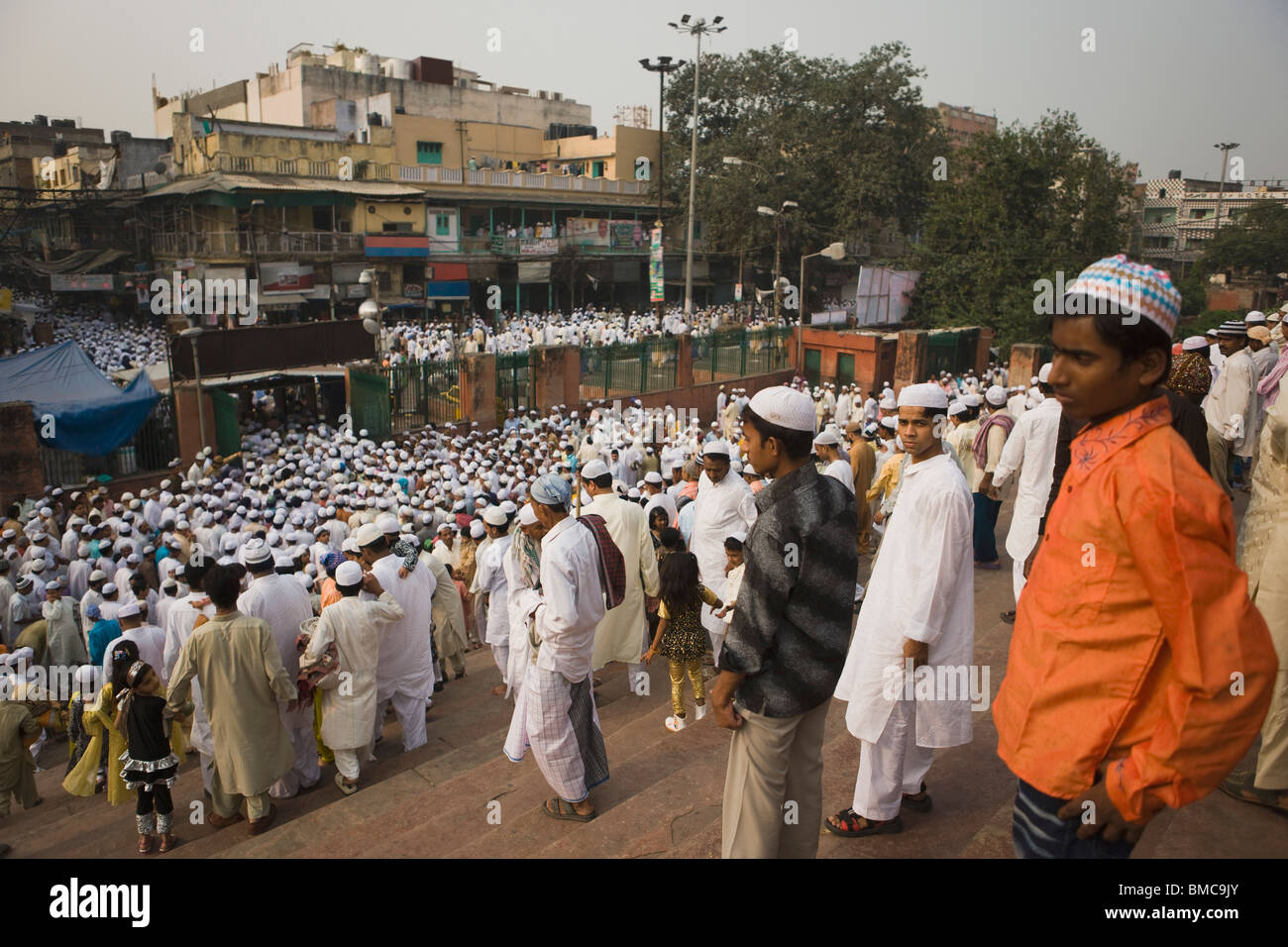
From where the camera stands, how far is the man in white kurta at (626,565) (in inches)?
202

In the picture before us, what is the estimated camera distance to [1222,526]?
63.1 inches

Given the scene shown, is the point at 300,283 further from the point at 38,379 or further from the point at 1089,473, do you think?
the point at 1089,473

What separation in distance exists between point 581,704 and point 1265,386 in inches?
165

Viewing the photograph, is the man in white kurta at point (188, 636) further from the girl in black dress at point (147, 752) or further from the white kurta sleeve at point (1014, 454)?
the white kurta sleeve at point (1014, 454)

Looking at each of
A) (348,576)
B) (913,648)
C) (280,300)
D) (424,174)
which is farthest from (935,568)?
(424,174)

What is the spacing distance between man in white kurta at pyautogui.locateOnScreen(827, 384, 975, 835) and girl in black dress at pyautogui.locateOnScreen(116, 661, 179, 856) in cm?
353

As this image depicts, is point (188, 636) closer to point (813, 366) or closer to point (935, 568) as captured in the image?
point (935, 568)

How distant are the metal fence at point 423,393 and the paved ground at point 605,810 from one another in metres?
10.6

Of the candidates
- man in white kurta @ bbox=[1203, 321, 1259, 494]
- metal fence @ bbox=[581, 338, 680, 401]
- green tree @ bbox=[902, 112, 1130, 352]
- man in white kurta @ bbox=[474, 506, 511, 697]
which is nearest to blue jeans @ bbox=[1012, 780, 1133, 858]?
man in white kurta @ bbox=[474, 506, 511, 697]

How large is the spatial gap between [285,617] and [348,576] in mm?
567

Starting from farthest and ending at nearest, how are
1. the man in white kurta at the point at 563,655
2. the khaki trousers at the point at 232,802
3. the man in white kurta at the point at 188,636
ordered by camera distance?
1. the man in white kurta at the point at 188,636
2. the khaki trousers at the point at 232,802
3. the man in white kurta at the point at 563,655

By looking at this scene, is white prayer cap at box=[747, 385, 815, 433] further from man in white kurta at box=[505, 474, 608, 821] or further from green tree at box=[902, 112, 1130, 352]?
green tree at box=[902, 112, 1130, 352]

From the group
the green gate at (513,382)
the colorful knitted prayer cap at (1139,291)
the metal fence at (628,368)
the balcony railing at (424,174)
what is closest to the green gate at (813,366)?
the metal fence at (628,368)

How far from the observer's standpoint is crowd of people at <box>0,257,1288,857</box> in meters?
1.70
